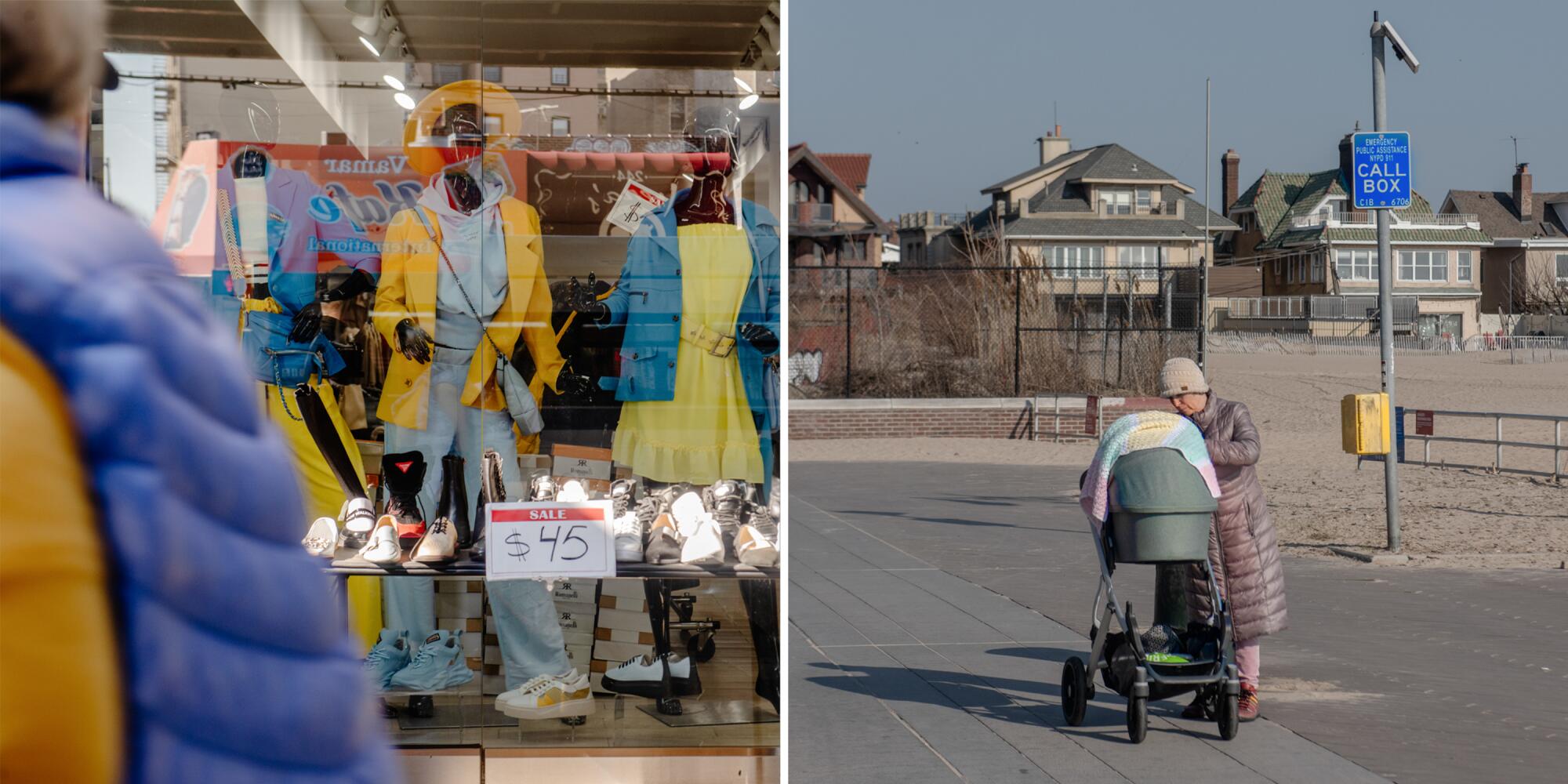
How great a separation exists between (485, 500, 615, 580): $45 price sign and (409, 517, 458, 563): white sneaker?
23 centimetres

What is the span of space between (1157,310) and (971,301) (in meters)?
4.28

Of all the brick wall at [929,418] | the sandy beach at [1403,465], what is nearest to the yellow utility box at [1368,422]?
the sandy beach at [1403,465]

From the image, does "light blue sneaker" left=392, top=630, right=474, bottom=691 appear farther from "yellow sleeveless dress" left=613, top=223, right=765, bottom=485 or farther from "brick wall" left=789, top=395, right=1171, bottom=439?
"brick wall" left=789, top=395, right=1171, bottom=439

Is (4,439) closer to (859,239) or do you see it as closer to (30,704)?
(30,704)

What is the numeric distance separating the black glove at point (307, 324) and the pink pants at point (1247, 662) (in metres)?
4.40

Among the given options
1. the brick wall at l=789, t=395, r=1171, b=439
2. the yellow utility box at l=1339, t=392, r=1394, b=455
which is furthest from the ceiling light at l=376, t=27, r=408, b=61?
the brick wall at l=789, t=395, r=1171, b=439

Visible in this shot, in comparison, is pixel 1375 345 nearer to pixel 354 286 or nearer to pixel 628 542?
pixel 628 542

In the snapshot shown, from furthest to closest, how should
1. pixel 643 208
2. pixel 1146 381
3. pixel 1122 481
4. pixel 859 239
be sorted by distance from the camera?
pixel 859 239 < pixel 1146 381 < pixel 1122 481 < pixel 643 208

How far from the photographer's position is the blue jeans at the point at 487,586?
4.84 m

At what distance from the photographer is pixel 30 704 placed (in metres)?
1.16

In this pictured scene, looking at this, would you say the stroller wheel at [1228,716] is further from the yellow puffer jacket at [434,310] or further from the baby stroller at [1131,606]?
the yellow puffer jacket at [434,310]

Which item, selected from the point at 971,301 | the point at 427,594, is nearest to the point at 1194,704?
the point at 427,594

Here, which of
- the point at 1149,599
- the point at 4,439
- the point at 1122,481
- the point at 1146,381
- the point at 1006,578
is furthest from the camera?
the point at 1146,381

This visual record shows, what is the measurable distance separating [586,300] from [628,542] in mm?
790
